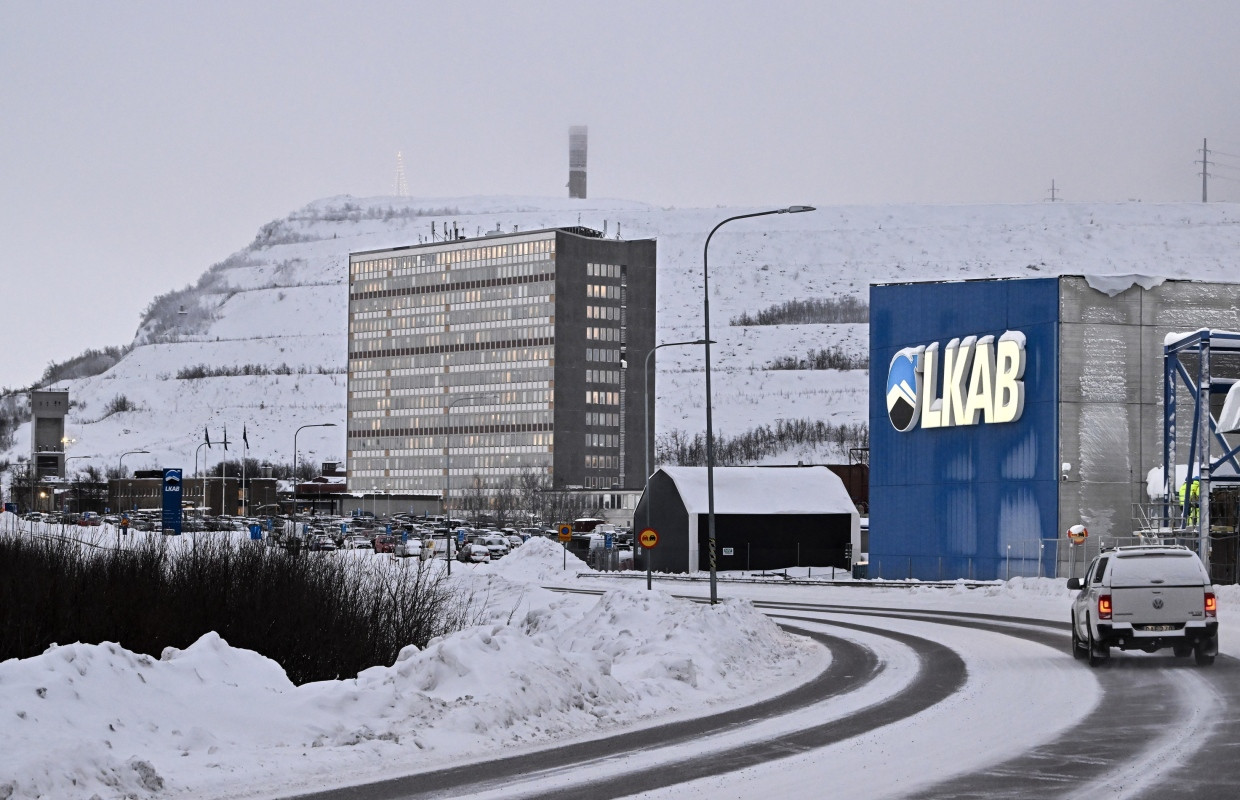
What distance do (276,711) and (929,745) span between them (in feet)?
23.1

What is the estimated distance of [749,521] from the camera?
261 feet

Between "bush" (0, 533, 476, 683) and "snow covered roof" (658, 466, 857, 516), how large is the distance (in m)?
51.4

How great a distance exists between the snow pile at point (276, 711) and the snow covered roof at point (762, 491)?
56.7 metres

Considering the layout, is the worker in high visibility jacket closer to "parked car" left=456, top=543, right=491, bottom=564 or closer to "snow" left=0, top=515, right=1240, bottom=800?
"snow" left=0, top=515, right=1240, bottom=800

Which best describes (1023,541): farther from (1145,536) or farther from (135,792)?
(135,792)

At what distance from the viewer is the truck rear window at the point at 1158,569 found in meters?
23.9

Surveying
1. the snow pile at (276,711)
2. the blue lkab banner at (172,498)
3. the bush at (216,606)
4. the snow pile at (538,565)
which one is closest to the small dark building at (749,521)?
the snow pile at (538,565)

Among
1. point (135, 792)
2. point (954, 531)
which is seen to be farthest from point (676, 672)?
point (954, 531)

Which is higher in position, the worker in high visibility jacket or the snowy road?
the worker in high visibility jacket

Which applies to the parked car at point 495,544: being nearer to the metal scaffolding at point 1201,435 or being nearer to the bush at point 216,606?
the metal scaffolding at point 1201,435

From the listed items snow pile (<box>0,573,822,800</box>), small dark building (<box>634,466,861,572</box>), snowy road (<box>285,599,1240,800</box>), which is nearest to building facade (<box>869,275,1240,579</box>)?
small dark building (<box>634,466,861,572</box>)

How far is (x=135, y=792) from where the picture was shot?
12.9 m

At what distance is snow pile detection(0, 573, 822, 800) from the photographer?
13266 millimetres

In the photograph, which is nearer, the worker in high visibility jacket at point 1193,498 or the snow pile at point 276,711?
the snow pile at point 276,711
